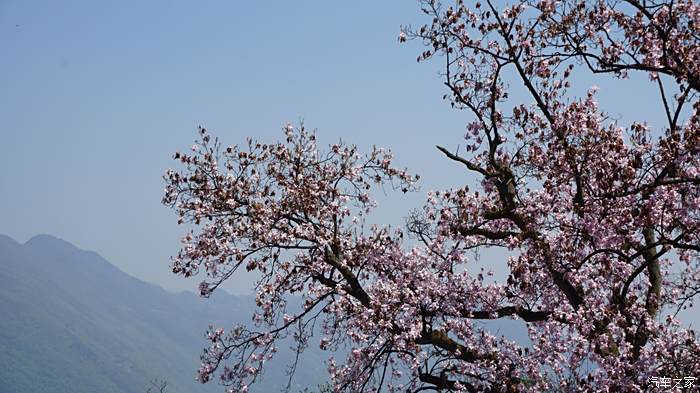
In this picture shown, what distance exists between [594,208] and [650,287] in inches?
128

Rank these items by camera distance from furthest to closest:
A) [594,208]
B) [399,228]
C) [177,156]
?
[177,156] → [399,228] → [594,208]

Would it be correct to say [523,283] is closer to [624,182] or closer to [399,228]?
[624,182]

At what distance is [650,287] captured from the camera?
45.5 ft

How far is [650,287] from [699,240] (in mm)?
3084

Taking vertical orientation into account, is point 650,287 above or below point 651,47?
below

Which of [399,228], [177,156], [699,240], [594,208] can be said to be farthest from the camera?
[177,156]

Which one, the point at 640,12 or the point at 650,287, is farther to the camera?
the point at 650,287

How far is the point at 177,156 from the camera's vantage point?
16.4 m

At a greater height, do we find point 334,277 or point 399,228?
point 399,228

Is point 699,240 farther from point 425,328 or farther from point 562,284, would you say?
point 425,328

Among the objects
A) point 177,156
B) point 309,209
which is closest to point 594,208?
point 309,209

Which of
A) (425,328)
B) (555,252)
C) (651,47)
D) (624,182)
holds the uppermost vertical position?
(651,47)

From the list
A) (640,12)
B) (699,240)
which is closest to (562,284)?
(699,240)

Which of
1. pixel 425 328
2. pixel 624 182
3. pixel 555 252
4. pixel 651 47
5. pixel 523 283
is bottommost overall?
pixel 425 328
